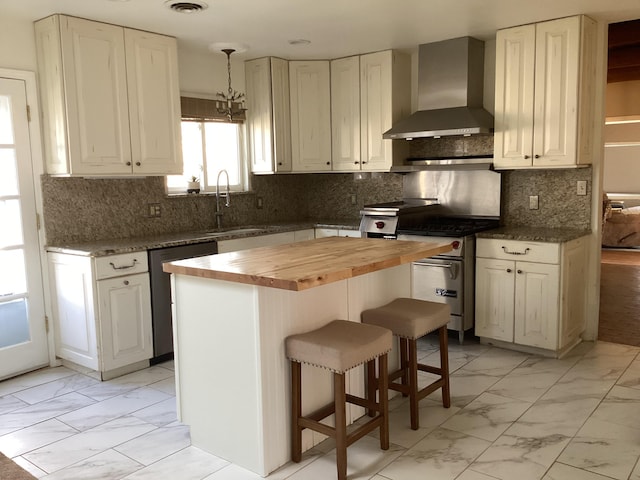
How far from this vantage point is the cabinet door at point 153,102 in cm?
409

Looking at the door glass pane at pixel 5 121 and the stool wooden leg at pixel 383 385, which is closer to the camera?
the stool wooden leg at pixel 383 385

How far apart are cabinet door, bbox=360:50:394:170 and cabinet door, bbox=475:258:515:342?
4.37ft

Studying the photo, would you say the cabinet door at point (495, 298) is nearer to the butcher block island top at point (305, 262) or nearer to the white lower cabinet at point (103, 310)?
the butcher block island top at point (305, 262)

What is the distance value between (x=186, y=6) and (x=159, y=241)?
1589 millimetres

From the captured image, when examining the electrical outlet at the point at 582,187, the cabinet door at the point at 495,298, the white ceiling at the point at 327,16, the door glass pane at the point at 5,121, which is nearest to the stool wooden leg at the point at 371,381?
the cabinet door at the point at 495,298

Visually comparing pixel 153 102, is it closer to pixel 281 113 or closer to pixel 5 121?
pixel 5 121

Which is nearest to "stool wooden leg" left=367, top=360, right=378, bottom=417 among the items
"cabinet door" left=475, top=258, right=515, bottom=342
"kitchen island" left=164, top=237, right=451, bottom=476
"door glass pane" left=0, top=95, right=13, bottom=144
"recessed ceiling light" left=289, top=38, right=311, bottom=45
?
"kitchen island" left=164, top=237, right=451, bottom=476

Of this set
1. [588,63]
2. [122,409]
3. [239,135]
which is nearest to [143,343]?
[122,409]

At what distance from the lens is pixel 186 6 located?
3.54 metres

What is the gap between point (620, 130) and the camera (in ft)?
32.0

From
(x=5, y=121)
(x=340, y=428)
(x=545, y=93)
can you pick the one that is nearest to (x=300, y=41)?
(x=545, y=93)

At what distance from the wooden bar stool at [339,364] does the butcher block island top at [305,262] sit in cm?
30

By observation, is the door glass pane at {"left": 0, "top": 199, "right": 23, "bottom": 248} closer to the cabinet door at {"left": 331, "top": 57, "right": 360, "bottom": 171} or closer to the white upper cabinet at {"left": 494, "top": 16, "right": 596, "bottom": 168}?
the cabinet door at {"left": 331, "top": 57, "right": 360, "bottom": 171}

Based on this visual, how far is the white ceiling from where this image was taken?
11.7ft
